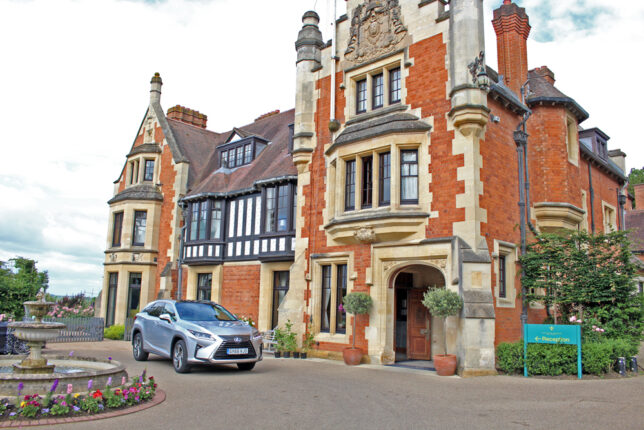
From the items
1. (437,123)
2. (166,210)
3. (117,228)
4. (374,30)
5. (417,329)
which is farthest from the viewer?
(117,228)

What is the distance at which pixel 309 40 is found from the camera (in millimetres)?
18953

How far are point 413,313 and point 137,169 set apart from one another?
58.9 ft

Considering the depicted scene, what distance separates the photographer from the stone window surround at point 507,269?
13727mm

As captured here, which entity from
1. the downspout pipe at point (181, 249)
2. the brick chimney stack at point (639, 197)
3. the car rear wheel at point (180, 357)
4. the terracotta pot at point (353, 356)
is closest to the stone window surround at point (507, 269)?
the terracotta pot at point (353, 356)

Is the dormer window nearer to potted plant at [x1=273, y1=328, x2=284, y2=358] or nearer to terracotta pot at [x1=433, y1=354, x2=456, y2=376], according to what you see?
potted plant at [x1=273, y1=328, x2=284, y2=358]

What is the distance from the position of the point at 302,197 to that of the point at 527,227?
756 cm

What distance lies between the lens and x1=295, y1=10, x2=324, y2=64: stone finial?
18.9 metres

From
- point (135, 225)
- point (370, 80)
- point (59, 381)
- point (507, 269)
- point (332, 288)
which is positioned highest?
point (370, 80)

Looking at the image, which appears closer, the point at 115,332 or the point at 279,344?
the point at 279,344

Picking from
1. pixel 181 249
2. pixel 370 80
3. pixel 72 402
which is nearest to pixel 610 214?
pixel 370 80

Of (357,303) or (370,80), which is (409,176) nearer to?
(370,80)

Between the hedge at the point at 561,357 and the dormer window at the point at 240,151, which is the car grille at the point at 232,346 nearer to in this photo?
the hedge at the point at 561,357

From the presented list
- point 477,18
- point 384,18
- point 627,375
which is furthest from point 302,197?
point 627,375

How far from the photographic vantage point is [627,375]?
1230 cm
